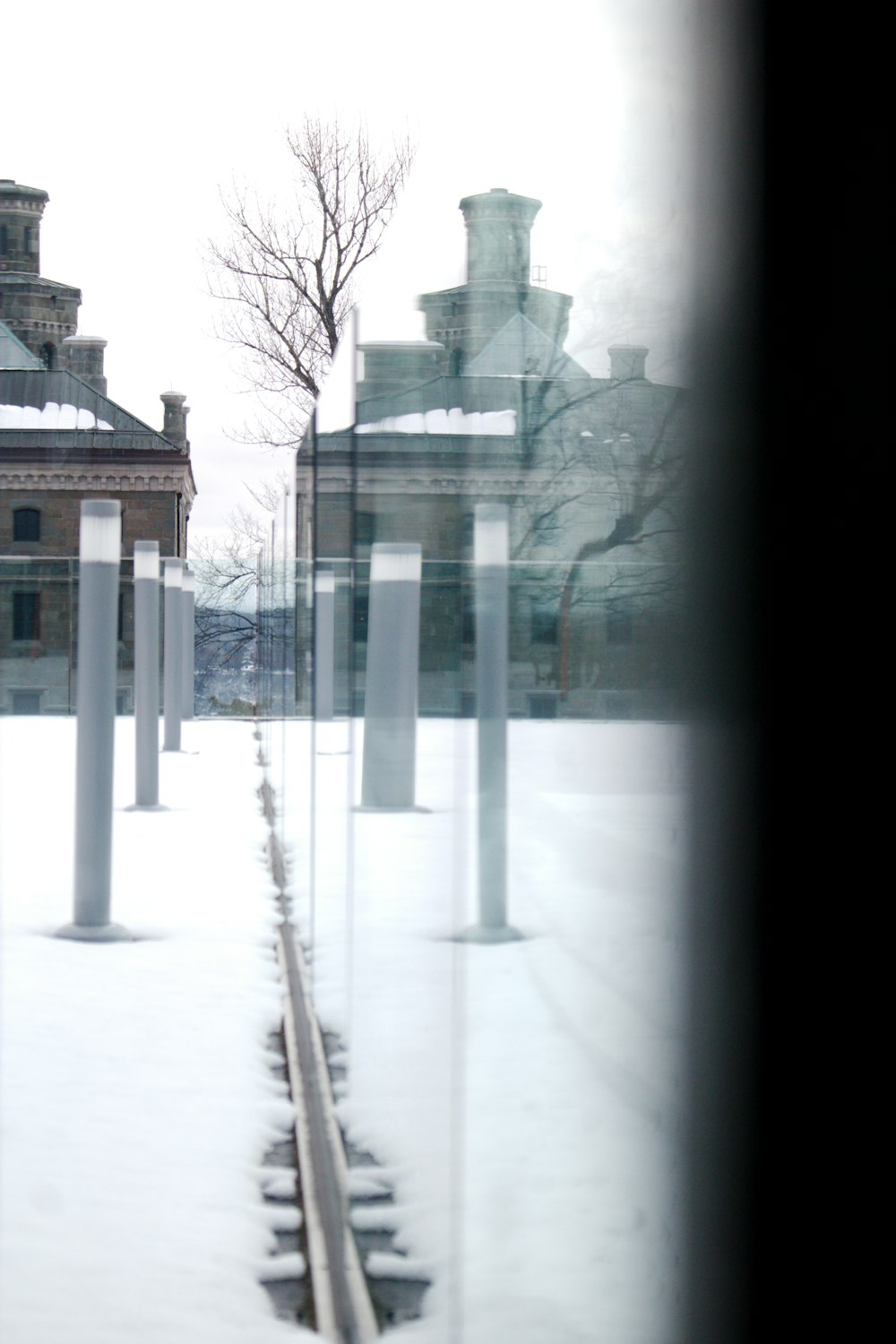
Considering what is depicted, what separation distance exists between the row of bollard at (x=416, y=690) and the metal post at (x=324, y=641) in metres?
0.03

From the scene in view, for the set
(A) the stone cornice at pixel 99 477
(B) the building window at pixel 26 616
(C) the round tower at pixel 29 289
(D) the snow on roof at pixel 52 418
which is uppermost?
(C) the round tower at pixel 29 289

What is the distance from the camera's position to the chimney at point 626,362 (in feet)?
2.52

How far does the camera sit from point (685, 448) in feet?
2.25

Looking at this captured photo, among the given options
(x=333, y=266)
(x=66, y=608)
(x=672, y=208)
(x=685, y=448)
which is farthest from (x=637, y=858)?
(x=333, y=266)

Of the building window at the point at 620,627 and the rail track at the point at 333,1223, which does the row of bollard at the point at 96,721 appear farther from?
the building window at the point at 620,627

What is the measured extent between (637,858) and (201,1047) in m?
2.81

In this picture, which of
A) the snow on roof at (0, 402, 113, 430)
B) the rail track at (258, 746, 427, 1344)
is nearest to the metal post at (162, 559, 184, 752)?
the rail track at (258, 746, 427, 1344)

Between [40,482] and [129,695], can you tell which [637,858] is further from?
[40,482]

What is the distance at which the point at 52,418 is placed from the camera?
3494 cm

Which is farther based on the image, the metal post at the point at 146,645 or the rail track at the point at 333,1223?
the metal post at the point at 146,645

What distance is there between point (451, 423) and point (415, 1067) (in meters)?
0.59

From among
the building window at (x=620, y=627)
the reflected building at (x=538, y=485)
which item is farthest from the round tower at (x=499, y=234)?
the building window at (x=620, y=627)

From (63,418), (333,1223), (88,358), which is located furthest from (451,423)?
(88,358)

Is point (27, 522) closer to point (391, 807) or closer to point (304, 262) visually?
point (304, 262)
